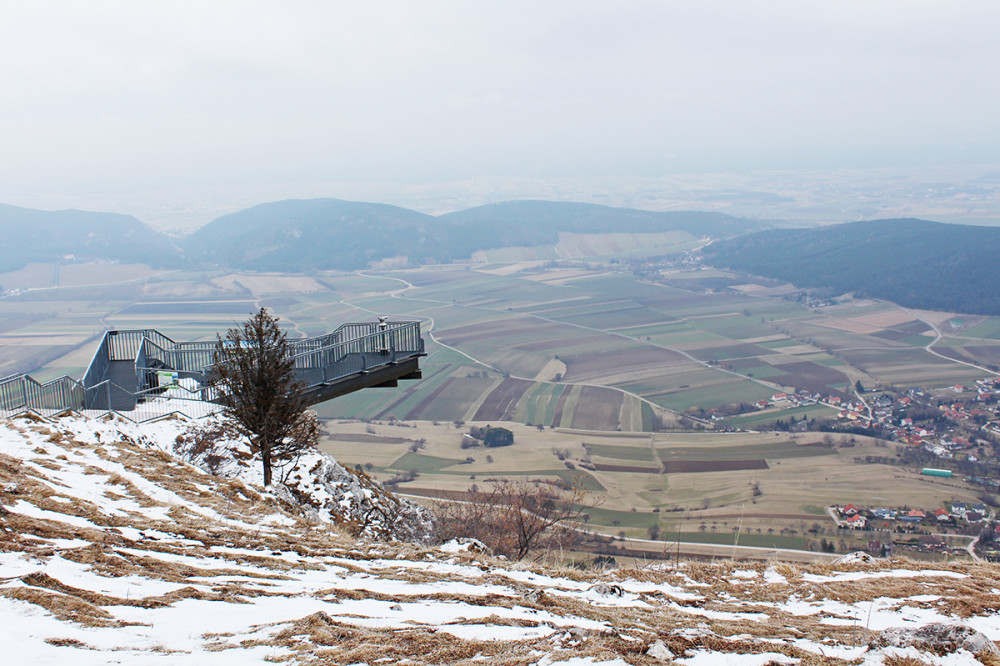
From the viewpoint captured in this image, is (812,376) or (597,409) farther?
(812,376)

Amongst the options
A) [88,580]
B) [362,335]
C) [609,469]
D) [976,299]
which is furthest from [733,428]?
[976,299]

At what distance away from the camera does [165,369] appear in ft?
64.4

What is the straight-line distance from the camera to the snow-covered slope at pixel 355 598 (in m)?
5.07

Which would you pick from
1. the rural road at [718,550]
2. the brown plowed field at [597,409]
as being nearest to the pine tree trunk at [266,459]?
the rural road at [718,550]

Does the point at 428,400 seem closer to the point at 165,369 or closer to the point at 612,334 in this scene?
the point at 612,334

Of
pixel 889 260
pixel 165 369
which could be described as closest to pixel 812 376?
pixel 165 369

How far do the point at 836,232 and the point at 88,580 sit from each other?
19479cm

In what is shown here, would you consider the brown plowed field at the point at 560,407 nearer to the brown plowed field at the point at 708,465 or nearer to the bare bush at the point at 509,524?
the brown plowed field at the point at 708,465

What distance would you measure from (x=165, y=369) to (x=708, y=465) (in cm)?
4112

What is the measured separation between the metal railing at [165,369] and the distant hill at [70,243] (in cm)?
17964

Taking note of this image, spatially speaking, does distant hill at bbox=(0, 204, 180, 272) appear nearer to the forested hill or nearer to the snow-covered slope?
the forested hill

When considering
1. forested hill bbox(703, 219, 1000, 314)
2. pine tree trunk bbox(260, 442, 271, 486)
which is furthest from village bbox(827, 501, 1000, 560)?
forested hill bbox(703, 219, 1000, 314)

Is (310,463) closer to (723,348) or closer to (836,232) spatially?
(723,348)

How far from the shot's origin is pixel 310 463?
16.0m
